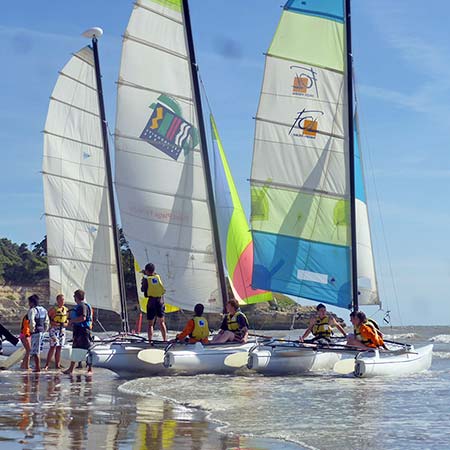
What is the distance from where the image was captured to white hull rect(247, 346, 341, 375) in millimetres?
16500

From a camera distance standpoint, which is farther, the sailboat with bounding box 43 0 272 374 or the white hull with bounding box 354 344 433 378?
the sailboat with bounding box 43 0 272 374

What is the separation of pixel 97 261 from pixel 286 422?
48.1 ft

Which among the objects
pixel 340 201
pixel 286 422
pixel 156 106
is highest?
pixel 156 106

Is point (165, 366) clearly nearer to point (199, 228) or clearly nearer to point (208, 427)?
point (199, 228)

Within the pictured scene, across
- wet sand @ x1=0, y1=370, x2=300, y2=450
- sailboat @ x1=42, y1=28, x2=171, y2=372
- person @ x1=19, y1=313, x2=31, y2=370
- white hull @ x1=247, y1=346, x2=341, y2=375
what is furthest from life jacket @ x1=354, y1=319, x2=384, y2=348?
sailboat @ x1=42, y1=28, x2=171, y2=372

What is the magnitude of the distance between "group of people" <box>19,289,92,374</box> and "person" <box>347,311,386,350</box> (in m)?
4.81

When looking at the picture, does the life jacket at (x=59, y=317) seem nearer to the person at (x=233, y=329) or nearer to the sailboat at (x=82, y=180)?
the person at (x=233, y=329)

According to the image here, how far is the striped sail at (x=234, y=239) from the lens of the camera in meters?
20.4

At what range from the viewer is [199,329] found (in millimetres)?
17078

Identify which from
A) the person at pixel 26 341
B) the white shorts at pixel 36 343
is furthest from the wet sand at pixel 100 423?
the person at pixel 26 341

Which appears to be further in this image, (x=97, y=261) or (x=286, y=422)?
(x=97, y=261)

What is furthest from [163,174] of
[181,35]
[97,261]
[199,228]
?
[97,261]

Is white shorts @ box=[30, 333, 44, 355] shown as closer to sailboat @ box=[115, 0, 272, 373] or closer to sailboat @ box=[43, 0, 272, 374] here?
sailboat @ box=[43, 0, 272, 374]

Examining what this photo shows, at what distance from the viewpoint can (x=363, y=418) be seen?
37.0 feet
